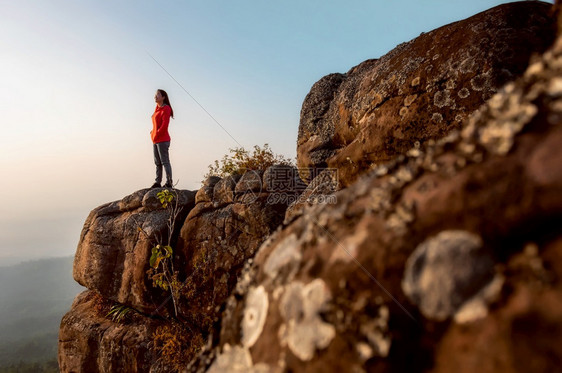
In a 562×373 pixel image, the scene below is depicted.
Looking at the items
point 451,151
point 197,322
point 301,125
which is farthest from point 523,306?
point 197,322

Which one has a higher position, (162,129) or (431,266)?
(162,129)

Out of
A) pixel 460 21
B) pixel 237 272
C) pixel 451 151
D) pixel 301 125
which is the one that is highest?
pixel 301 125

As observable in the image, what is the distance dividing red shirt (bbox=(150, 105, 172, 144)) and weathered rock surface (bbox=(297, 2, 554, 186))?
5.95 metres

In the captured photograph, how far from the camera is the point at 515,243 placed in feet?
2.59

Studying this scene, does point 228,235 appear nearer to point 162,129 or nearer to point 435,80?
point 162,129

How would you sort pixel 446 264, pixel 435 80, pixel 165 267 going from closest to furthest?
pixel 446 264, pixel 435 80, pixel 165 267

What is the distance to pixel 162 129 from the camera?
9.84 metres

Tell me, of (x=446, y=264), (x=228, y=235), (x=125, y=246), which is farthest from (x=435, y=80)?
(x=125, y=246)

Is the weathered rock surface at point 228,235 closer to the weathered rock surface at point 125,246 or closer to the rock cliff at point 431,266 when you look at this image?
the weathered rock surface at point 125,246

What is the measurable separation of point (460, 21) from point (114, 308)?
11.2 metres

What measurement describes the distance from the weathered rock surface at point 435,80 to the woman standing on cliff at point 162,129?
597cm

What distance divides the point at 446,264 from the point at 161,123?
10.1 meters

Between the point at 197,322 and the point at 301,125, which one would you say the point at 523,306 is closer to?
the point at 301,125

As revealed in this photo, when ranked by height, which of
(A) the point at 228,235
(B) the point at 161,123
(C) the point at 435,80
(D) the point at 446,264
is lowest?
(D) the point at 446,264
